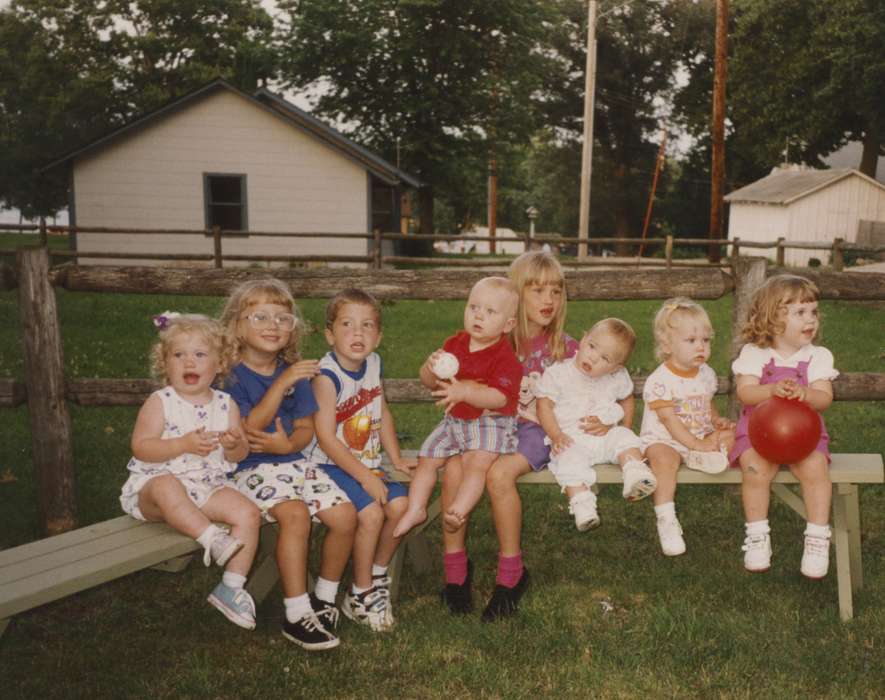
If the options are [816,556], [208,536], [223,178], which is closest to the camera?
[208,536]

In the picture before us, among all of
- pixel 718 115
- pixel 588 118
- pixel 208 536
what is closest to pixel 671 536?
pixel 208 536

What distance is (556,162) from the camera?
176 feet

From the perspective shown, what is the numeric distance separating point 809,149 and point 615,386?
4043 cm

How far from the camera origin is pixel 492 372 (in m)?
4.13

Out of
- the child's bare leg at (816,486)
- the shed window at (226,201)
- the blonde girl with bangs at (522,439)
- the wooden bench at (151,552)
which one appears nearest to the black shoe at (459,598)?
the blonde girl with bangs at (522,439)

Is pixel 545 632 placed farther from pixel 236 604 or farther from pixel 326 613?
pixel 236 604

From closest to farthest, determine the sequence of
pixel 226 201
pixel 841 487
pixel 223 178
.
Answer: pixel 841 487 < pixel 223 178 < pixel 226 201

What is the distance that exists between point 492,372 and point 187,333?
132 cm

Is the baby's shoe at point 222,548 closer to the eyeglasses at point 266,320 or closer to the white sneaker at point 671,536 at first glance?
the eyeglasses at point 266,320

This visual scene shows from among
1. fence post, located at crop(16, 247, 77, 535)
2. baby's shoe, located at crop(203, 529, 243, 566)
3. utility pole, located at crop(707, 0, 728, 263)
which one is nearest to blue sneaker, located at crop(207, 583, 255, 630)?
baby's shoe, located at crop(203, 529, 243, 566)

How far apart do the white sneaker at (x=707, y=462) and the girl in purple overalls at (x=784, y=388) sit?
9 cm

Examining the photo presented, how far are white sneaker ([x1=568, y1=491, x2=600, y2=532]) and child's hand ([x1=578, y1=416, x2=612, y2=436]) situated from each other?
390 millimetres

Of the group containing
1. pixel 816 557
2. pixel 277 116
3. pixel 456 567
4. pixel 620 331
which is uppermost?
pixel 277 116

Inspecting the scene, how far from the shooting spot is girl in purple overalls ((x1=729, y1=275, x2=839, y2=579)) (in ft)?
13.0
